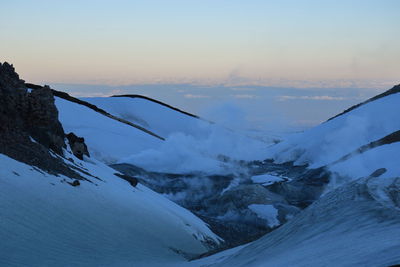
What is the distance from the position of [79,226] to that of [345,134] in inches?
1957

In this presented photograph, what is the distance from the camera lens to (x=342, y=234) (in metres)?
7.85

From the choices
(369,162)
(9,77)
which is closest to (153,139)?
(369,162)

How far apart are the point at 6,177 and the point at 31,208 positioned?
145 centimetres

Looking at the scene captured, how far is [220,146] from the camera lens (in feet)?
249

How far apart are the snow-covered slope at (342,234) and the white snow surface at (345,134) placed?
41.9 m

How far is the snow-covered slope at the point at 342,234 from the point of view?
6.19 meters

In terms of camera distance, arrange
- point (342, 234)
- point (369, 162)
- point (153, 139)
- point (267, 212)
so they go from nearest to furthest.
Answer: point (342, 234) < point (267, 212) < point (369, 162) < point (153, 139)

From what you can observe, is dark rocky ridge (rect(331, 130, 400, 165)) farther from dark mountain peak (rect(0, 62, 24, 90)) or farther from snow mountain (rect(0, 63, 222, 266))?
dark mountain peak (rect(0, 62, 24, 90))

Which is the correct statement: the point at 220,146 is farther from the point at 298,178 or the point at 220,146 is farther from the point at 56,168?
the point at 56,168

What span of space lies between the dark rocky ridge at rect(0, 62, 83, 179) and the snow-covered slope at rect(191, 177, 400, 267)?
7.53 metres

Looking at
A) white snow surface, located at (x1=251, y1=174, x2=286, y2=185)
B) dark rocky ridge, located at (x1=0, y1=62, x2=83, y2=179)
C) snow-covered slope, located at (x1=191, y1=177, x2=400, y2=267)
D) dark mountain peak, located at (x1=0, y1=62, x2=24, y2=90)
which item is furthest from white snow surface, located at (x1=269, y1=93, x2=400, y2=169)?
snow-covered slope, located at (x1=191, y1=177, x2=400, y2=267)

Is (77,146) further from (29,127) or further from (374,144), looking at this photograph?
(374,144)

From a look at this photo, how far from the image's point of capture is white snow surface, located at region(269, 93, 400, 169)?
54.2 m

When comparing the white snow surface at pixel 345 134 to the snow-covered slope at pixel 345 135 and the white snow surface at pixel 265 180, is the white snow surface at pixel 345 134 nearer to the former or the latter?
the snow-covered slope at pixel 345 135
